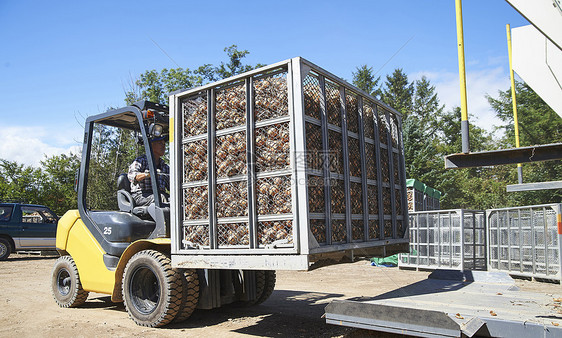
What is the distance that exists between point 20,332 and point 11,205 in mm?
13618

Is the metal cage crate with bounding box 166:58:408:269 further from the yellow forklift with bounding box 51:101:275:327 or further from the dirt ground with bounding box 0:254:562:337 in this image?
the dirt ground with bounding box 0:254:562:337

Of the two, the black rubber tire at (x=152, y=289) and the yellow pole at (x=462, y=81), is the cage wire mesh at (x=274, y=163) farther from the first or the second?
the yellow pole at (x=462, y=81)

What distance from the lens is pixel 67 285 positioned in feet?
25.6

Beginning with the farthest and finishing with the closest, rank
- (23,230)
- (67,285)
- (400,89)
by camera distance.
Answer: (400,89) → (23,230) → (67,285)

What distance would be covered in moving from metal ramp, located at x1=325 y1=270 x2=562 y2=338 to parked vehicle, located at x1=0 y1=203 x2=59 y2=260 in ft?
55.6

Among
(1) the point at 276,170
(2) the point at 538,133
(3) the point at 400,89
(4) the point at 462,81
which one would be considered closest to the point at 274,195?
(1) the point at 276,170

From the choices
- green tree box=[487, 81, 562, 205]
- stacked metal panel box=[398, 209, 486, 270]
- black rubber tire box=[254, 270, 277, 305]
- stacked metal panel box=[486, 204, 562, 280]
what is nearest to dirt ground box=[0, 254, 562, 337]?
black rubber tire box=[254, 270, 277, 305]

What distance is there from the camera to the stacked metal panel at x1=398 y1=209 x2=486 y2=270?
1252 centimetres

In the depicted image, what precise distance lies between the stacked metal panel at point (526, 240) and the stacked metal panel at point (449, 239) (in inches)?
12.7

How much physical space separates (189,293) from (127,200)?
220cm

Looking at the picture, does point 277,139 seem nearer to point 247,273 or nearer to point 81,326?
point 247,273

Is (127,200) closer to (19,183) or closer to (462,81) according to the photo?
(462,81)

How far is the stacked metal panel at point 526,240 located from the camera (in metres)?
10.4

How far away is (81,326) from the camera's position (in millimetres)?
6086
